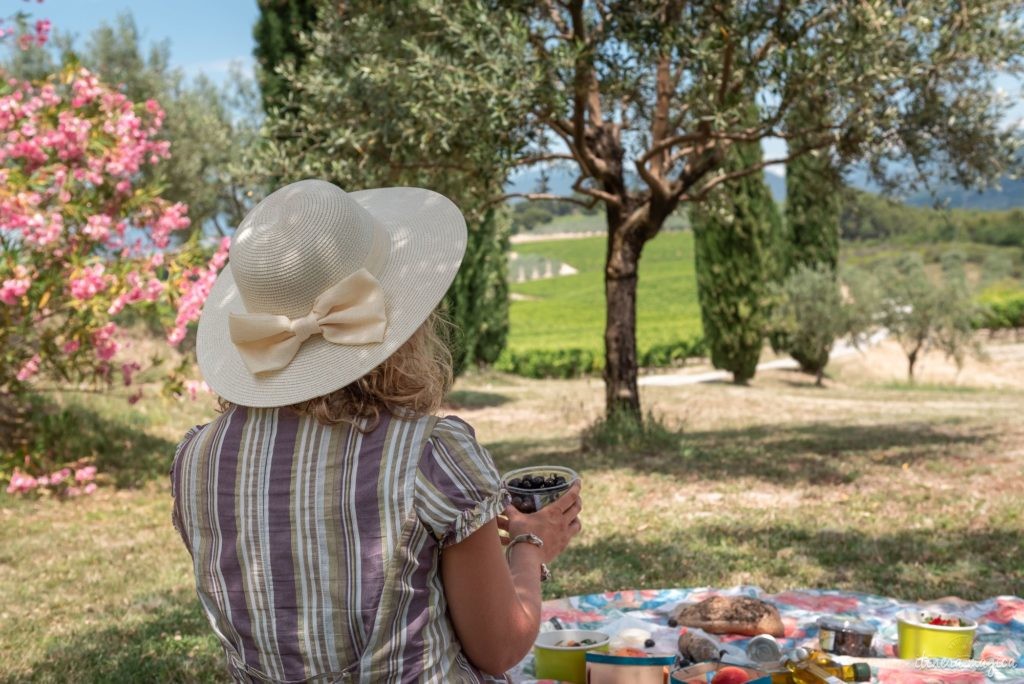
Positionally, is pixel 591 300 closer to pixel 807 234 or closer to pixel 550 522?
pixel 807 234

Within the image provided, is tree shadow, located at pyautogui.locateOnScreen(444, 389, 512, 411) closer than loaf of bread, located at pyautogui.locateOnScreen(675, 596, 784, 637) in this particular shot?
No

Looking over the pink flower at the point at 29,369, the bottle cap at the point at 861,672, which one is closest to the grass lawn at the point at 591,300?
the pink flower at the point at 29,369

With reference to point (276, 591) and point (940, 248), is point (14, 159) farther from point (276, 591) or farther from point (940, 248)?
point (940, 248)

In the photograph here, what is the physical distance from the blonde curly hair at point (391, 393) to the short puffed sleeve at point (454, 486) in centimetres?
8

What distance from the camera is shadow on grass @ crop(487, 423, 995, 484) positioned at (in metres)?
8.55

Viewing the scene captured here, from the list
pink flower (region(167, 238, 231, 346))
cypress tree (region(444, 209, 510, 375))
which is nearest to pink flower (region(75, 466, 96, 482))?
pink flower (region(167, 238, 231, 346))

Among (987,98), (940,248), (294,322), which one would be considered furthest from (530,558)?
(940,248)

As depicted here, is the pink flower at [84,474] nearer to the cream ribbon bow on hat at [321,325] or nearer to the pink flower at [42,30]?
the pink flower at [42,30]

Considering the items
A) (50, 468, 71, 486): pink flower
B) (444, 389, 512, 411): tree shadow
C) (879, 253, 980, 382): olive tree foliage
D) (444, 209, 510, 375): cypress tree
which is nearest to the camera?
(50, 468, 71, 486): pink flower

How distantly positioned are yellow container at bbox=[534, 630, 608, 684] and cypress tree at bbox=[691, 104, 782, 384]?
18285 millimetres

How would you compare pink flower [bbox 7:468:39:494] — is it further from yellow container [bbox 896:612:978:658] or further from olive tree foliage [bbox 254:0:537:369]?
yellow container [bbox 896:612:978:658]

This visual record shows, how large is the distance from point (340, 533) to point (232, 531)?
0.24 metres

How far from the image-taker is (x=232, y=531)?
190 centimetres

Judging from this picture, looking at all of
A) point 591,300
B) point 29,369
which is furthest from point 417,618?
point 591,300
